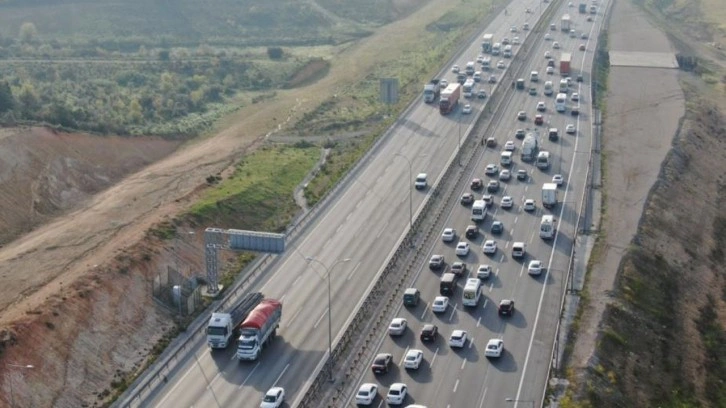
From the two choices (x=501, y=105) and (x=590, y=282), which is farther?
(x=501, y=105)

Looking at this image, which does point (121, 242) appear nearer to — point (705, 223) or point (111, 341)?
point (111, 341)

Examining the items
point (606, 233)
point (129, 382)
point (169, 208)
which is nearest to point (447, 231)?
point (606, 233)

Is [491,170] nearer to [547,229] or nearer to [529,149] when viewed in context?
[529,149]

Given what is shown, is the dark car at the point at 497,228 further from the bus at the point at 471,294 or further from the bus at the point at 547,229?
the bus at the point at 471,294

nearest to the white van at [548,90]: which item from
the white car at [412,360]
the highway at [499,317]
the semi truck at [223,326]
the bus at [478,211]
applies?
the highway at [499,317]

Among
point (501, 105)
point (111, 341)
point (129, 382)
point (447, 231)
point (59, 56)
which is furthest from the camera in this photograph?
point (59, 56)

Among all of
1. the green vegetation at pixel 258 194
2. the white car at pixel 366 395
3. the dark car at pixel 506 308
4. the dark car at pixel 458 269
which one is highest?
the white car at pixel 366 395
